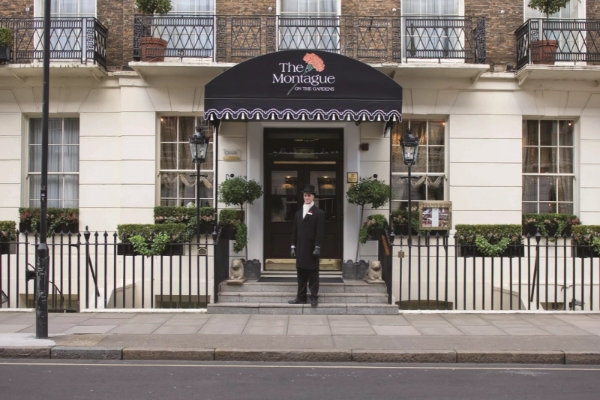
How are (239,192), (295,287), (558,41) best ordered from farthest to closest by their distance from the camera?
(558,41) < (239,192) < (295,287)

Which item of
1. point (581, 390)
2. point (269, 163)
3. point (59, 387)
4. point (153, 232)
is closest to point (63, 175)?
point (153, 232)

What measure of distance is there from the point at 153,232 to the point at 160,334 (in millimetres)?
3509

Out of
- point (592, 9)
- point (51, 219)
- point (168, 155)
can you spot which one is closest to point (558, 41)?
point (592, 9)

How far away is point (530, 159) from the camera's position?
13797 mm

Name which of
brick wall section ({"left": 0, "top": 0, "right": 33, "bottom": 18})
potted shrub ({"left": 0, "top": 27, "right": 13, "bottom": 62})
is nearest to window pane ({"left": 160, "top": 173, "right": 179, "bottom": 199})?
potted shrub ({"left": 0, "top": 27, "right": 13, "bottom": 62})

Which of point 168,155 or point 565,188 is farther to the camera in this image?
point 565,188

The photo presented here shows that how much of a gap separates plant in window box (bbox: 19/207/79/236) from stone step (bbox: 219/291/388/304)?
4.50m

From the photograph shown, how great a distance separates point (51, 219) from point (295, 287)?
20.0 ft

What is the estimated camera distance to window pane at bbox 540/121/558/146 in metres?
13.8

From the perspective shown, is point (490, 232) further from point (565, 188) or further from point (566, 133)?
point (566, 133)

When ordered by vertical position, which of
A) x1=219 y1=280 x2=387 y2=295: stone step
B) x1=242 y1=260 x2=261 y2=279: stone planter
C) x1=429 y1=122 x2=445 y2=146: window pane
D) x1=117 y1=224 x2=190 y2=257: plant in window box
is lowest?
x1=219 y1=280 x2=387 y2=295: stone step

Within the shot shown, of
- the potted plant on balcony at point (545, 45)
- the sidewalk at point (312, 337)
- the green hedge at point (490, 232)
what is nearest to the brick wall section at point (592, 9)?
the potted plant on balcony at point (545, 45)

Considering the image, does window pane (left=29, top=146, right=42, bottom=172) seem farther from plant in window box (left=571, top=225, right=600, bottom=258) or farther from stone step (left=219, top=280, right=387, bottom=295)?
plant in window box (left=571, top=225, right=600, bottom=258)

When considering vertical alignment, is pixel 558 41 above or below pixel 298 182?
above
